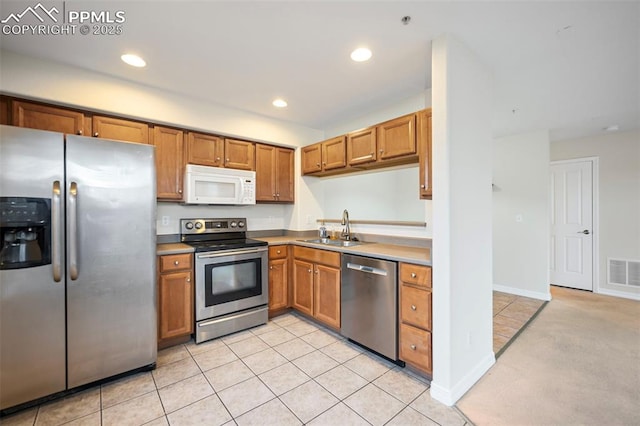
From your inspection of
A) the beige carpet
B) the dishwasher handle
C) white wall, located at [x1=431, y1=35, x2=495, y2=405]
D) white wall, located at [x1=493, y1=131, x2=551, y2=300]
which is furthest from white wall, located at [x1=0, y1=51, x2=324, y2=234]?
white wall, located at [x1=493, y1=131, x2=551, y2=300]

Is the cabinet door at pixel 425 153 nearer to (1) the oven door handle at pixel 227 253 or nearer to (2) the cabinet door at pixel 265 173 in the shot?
(1) the oven door handle at pixel 227 253

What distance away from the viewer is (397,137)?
2.63 metres

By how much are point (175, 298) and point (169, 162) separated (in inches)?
55.7

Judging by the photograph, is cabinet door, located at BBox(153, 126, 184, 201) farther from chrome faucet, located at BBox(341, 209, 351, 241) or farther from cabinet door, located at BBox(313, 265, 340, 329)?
chrome faucet, located at BBox(341, 209, 351, 241)

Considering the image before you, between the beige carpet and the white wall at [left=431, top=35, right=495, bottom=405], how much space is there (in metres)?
0.21

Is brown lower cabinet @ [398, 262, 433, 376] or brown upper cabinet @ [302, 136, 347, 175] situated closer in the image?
brown lower cabinet @ [398, 262, 433, 376]

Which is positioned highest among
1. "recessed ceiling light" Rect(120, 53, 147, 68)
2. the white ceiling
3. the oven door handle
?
"recessed ceiling light" Rect(120, 53, 147, 68)

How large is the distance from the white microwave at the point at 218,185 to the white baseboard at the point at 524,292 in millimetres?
4132

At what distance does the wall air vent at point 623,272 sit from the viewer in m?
4.08

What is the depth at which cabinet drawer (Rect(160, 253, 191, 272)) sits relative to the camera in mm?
2570

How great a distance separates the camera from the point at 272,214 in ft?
13.3

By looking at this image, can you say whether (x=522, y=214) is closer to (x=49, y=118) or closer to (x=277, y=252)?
(x=277, y=252)

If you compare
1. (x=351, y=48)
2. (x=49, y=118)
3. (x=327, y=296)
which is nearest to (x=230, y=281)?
(x=327, y=296)

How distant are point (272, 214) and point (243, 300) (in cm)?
142
